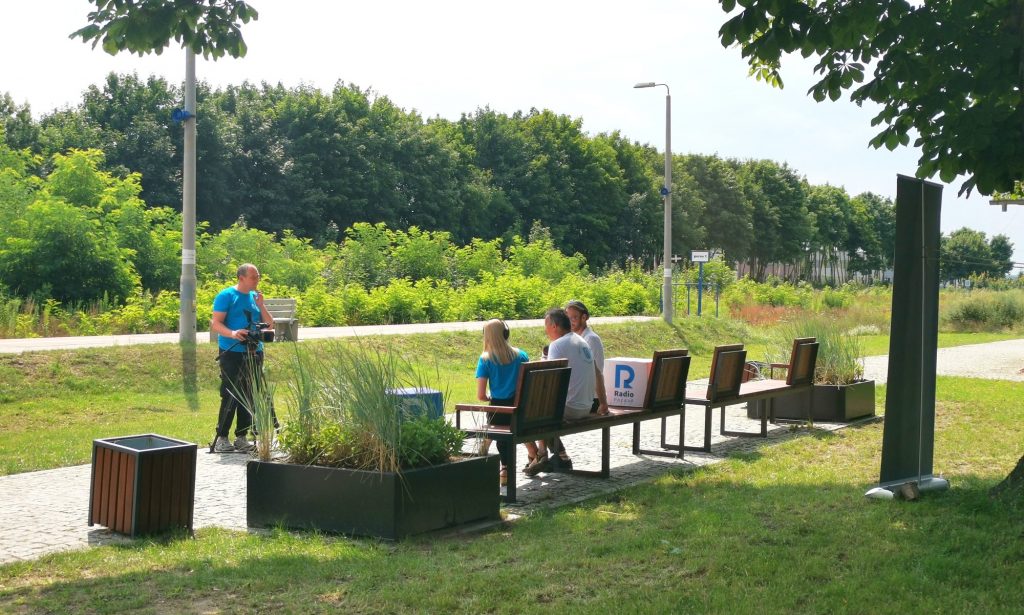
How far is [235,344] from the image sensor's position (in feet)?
34.9

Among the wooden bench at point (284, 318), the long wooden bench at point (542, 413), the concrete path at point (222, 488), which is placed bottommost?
the concrete path at point (222, 488)

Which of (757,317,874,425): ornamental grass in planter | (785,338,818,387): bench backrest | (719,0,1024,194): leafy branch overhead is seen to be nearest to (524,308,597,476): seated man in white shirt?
(719,0,1024,194): leafy branch overhead

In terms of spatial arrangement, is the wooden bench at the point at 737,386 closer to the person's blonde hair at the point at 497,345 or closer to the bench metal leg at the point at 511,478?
the person's blonde hair at the point at 497,345

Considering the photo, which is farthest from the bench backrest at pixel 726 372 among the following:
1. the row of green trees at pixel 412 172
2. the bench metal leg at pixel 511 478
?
the row of green trees at pixel 412 172

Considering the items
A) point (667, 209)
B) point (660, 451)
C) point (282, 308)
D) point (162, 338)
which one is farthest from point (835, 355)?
point (667, 209)

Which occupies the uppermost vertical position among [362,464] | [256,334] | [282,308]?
[282,308]

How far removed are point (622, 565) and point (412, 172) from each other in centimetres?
6418

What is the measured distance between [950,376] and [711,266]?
37.8 metres

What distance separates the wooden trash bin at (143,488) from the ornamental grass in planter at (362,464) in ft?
1.46

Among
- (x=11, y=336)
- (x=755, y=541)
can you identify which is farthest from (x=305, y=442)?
(x=11, y=336)

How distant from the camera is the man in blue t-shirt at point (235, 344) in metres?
10.6

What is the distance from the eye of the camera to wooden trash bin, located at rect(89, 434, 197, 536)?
22.9 ft

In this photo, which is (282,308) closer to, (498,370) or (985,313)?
(498,370)

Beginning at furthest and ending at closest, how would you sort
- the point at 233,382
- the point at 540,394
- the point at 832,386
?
the point at 832,386, the point at 233,382, the point at 540,394
